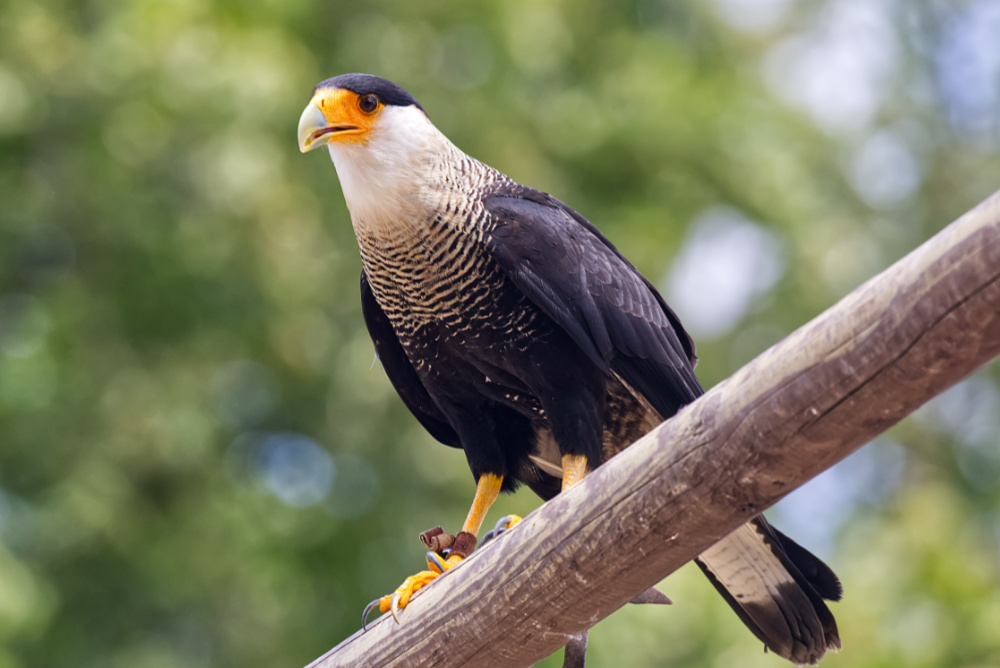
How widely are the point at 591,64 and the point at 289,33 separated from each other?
2608 mm

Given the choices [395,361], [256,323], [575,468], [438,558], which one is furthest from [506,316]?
[256,323]

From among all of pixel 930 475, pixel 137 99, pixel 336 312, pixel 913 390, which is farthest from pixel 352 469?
pixel 930 475

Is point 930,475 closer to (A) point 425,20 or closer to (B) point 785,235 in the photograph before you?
(B) point 785,235

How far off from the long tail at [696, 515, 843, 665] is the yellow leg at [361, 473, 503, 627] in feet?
2.51

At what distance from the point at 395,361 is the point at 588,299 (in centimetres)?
79

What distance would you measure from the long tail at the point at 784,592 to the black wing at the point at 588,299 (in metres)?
0.45

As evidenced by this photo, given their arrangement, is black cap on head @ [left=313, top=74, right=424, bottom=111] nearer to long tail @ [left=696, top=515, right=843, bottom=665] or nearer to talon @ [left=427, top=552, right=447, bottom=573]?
talon @ [left=427, top=552, right=447, bottom=573]

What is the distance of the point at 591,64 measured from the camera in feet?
31.1

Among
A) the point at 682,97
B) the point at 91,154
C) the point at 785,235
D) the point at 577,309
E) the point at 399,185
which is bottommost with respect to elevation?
the point at 785,235

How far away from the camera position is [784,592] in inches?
121

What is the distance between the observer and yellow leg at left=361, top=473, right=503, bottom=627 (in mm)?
2846

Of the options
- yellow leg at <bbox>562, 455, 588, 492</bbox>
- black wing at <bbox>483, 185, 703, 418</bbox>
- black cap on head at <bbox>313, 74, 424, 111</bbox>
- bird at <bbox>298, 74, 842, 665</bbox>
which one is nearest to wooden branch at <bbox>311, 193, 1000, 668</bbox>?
bird at <bbox>298, 74, 842, 665</bbox>

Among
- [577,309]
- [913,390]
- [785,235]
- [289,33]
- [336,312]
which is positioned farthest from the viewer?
[785,235]

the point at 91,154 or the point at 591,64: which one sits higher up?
the point at 91,154
